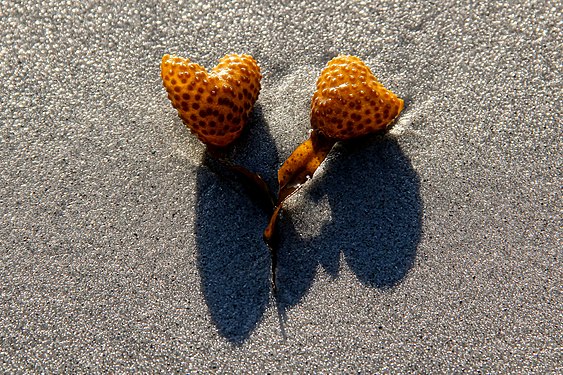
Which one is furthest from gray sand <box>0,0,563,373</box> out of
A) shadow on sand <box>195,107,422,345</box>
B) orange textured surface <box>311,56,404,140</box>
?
orange textured surface <box>311,56,404,140</box>

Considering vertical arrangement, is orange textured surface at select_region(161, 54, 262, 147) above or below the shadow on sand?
above

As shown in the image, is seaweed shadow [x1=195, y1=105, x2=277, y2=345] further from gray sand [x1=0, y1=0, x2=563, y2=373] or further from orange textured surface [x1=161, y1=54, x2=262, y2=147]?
orange textured surface [x1=161, y1=54, x2=262, y2=147]

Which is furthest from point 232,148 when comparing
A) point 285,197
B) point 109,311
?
point 109,311

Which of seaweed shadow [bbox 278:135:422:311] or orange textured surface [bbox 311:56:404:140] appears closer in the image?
orange textured surface [bbox 311:56:404:140]

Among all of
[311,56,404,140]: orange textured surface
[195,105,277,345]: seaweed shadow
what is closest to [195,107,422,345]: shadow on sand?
[195,105,277,345]: seaweed shadow

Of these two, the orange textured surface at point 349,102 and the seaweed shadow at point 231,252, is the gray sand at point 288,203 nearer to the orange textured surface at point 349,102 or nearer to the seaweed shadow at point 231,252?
the seaweed shadow at point 231,252

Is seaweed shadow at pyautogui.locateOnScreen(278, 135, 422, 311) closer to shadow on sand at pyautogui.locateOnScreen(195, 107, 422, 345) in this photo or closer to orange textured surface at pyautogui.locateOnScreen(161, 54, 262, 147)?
shadow on sand at pyautogui.locateOnScreen(195, 107, 422, 345)

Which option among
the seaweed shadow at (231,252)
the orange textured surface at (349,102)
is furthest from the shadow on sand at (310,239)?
the orange textured surface at (349,102)
